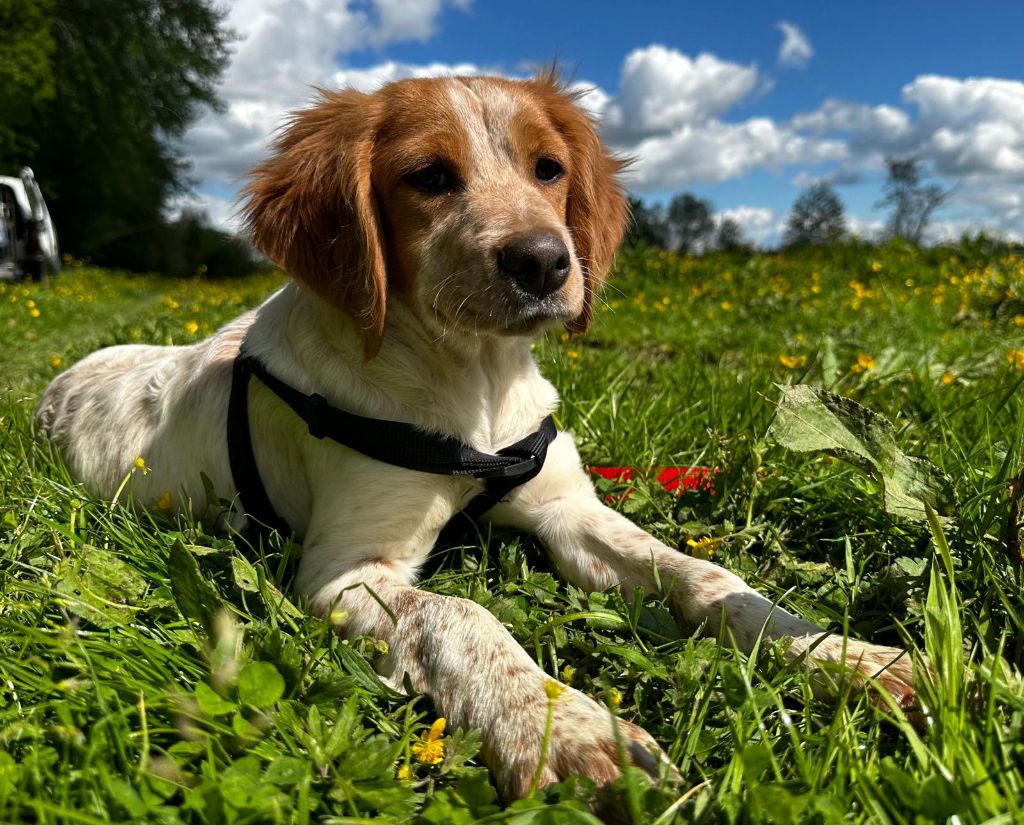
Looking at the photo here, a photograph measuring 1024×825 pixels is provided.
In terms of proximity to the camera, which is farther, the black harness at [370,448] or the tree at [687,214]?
the tree at [687,214]

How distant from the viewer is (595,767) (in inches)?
57.2

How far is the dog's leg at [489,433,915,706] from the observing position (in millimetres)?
1733

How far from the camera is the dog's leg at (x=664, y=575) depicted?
173 cm

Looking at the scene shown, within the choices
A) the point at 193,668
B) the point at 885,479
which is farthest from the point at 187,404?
the point at 885,479

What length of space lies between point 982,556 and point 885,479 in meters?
0.30

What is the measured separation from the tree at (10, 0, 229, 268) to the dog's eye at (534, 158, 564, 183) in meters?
26.6

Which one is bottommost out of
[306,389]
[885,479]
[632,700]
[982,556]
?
[632,700]

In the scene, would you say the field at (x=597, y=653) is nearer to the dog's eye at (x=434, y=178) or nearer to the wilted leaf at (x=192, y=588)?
the wilted leaf at (x=192, y=588)

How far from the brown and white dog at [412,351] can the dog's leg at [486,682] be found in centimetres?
1

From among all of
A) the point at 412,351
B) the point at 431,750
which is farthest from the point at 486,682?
the point at 412,351


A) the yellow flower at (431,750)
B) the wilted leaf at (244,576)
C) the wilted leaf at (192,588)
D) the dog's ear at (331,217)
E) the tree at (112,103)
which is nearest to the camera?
the yellow flower at (431,750)

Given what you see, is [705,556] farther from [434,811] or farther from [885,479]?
[434,811]

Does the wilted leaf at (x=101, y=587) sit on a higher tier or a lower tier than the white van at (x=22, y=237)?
lower

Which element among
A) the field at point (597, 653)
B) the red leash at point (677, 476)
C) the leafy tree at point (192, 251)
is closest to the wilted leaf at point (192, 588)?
the field at point (597, 653)
